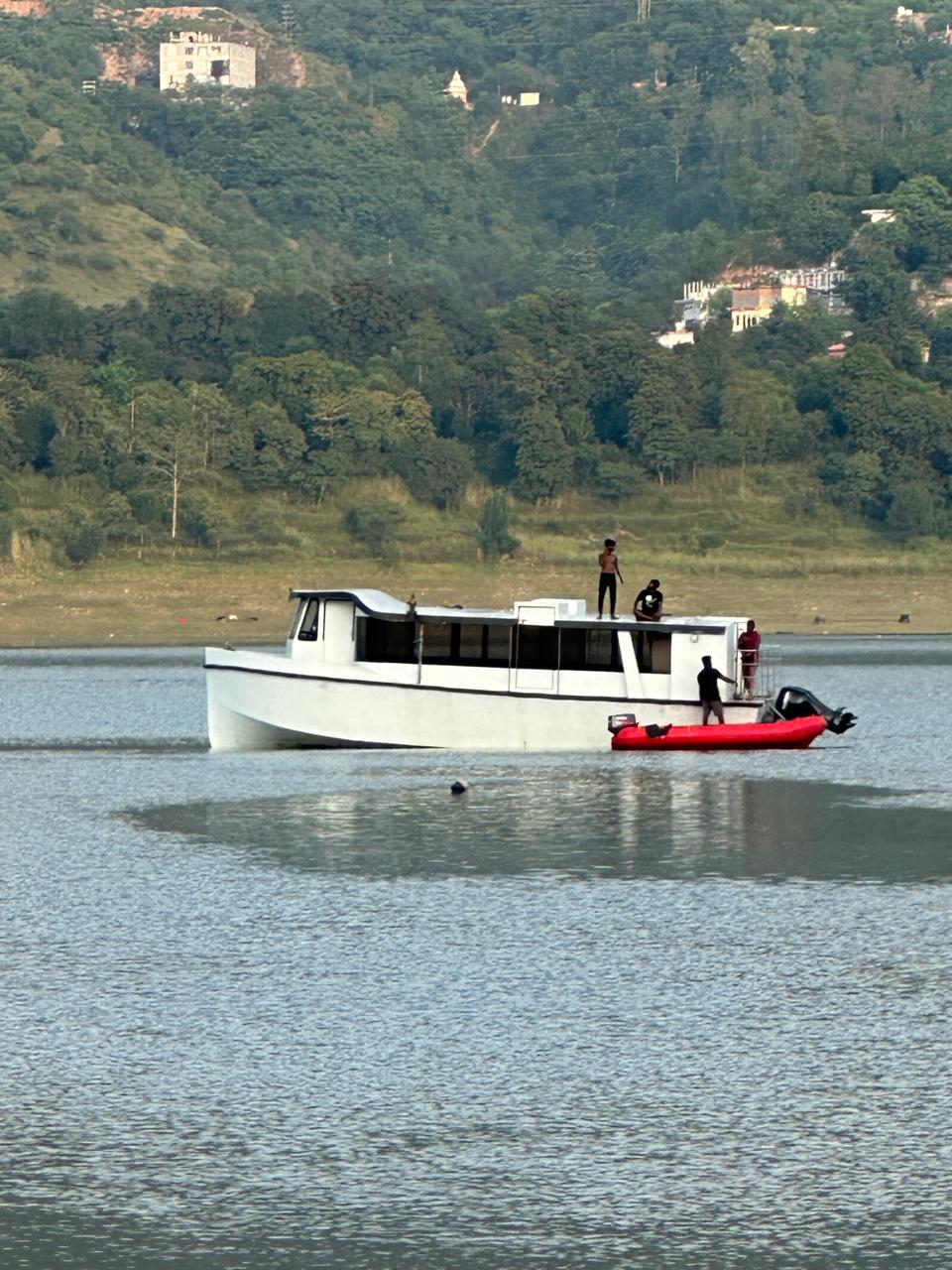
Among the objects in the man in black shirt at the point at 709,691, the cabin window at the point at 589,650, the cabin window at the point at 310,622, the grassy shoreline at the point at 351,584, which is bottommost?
the grassy shoreline at the point at 351,584

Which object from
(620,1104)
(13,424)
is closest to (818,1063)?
(620,1104)

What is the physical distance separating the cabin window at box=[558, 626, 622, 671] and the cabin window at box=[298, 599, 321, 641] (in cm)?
601

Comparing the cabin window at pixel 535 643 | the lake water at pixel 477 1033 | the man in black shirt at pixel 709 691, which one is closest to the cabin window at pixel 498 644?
the cabin window at pixel 535 643

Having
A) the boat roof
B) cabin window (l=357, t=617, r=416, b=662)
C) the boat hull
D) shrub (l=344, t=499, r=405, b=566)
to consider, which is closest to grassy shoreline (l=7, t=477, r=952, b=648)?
shrub (l=344, t=499, r=405, b=566)

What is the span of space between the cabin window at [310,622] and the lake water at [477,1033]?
1015 cm

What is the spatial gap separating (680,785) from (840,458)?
5365 inches

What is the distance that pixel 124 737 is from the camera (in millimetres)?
70688

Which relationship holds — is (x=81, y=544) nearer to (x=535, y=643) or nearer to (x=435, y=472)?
(x=435, y=472)

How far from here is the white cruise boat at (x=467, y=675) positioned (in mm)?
58906

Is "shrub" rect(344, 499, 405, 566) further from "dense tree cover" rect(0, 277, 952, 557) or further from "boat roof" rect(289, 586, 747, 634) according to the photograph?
"boat roof" rect(289, 586, 747, 634)

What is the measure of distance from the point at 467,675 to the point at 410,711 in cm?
165

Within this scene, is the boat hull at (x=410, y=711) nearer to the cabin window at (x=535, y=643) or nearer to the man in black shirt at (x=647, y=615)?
the cabin window at (x=535, y=643)

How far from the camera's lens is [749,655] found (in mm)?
61562

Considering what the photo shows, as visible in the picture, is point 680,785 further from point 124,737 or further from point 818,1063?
point 818,1063
